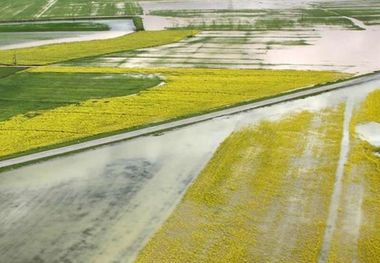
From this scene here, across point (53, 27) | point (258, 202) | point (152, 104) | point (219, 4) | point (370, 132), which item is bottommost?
point (258, 202)

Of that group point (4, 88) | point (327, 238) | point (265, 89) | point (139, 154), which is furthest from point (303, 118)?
point (4, 88)

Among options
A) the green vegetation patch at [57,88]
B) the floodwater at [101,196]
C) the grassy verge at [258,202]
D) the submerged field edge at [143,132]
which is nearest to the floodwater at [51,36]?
the green vegetation patch at [57,88]

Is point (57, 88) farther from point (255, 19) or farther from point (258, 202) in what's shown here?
point (255, 19)

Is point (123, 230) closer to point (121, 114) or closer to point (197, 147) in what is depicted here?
point (197, 147)

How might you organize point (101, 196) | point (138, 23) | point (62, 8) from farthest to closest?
point (62, 8) → point (138, 23) → point (101, 196)

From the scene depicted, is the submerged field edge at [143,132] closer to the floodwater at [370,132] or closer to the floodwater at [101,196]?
the floodwater at [101,196]

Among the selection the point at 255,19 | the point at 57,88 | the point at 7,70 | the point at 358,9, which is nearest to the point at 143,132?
the point at 57,88

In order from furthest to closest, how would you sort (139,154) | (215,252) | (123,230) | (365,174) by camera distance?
(139,154)
(365,174)
(123,230)
(215,252)
